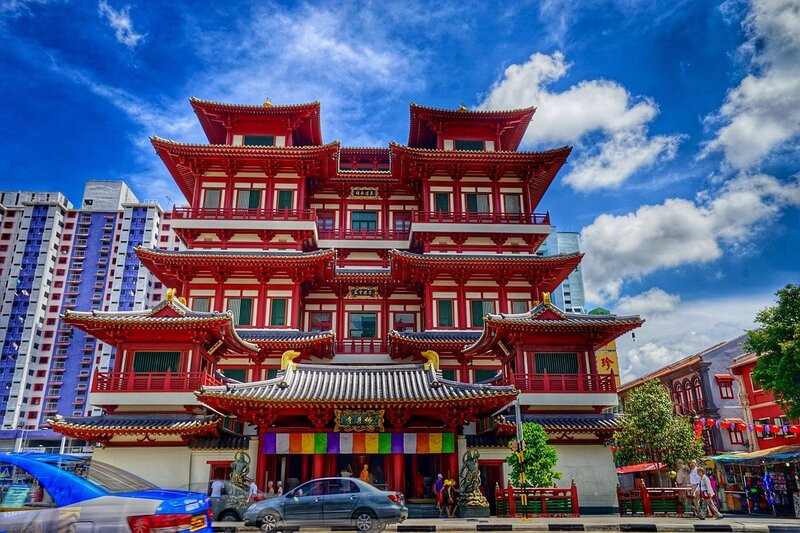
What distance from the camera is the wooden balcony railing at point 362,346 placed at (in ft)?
109

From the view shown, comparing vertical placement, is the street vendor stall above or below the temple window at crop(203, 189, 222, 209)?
below

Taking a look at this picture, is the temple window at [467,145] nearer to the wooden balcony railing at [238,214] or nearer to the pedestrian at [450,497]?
the wooden balcony railing at [238,214]

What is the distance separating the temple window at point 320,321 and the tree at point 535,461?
1711 centimetres

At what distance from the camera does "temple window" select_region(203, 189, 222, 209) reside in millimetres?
34875

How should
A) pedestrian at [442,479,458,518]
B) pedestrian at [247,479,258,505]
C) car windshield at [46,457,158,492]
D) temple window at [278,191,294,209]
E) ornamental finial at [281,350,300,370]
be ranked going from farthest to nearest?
temple window at [278,191,294,209] → ornamental finial at [281,350,300,370] → pedestrian at [442,479,458,518] → pedestrian at [247,479,258,505] → car windshield at [46,457,158,492]

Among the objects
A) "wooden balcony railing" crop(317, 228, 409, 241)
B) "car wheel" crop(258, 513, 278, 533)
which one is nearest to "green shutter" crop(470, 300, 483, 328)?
"wooden balcony railing" crop(317, 228, 409, 241)

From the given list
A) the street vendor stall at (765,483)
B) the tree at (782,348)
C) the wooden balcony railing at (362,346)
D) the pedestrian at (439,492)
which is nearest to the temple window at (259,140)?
the wooden balcony railing at (362,346)

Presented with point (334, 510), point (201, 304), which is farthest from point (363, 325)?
point (334, 510)

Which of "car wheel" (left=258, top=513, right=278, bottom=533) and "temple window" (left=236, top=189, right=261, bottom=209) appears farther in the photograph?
"temple window" (left=236, top=189, right=261, bottom=209)

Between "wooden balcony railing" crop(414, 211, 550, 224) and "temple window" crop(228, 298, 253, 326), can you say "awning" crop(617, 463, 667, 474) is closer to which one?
"wooden balcony railing" crop(414, 211, 550, 224)

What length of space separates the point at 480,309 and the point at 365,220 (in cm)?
1137

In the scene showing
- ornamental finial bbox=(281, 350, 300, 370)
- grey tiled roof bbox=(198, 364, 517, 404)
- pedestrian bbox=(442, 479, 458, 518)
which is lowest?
pedestrian bbox=(442, 479, 458, 518)

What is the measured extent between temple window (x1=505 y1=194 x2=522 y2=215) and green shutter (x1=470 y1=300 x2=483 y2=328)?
23.3 feet

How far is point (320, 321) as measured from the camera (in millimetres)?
35281
